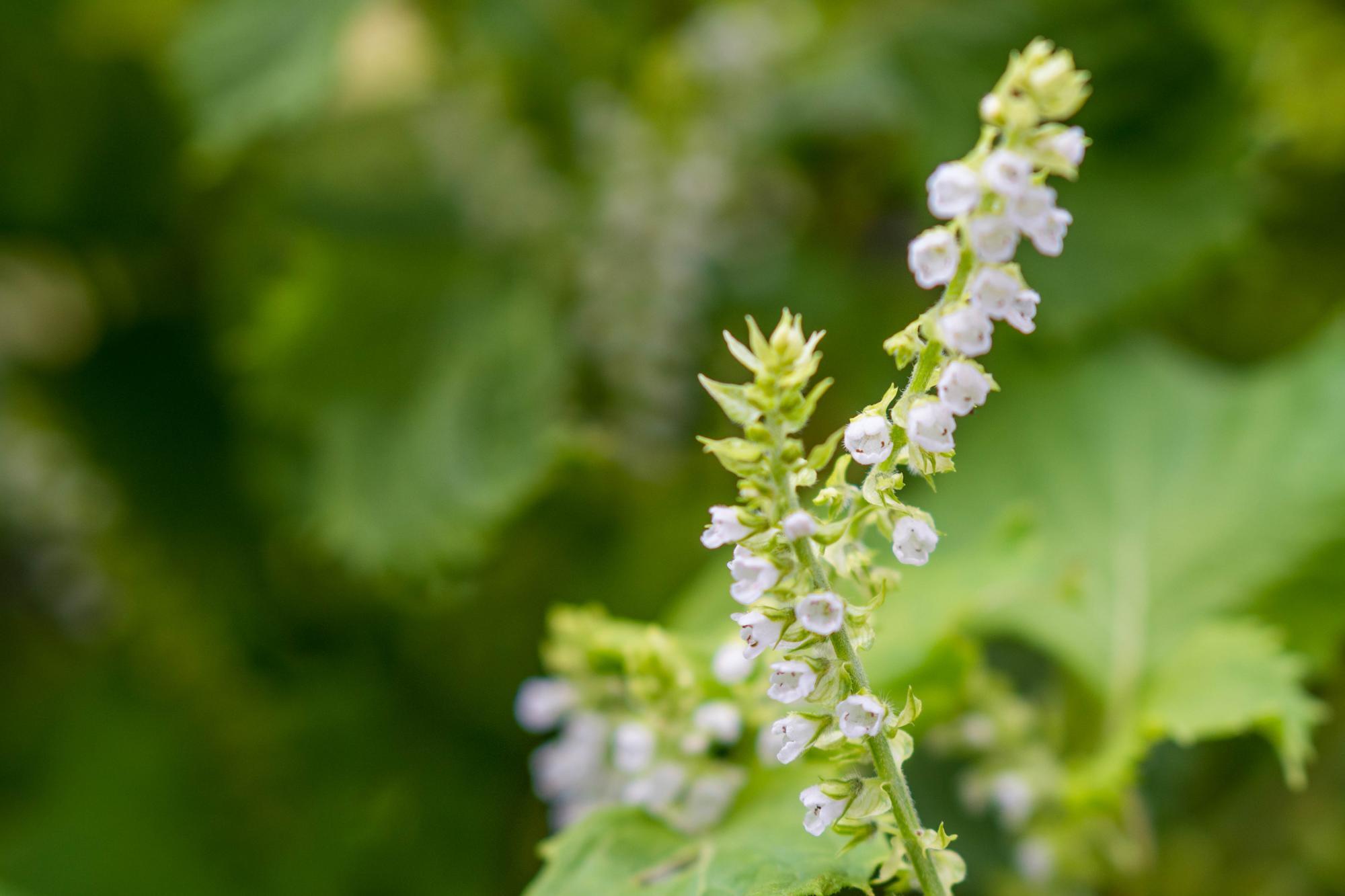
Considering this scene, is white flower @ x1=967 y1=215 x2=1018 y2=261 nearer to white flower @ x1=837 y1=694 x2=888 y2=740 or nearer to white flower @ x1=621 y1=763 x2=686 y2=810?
white flower @ x1=837 y1=694 x2=888 y2=740

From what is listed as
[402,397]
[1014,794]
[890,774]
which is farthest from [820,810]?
[402,397]

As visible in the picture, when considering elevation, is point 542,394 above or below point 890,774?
above

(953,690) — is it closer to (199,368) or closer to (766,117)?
(766,117)

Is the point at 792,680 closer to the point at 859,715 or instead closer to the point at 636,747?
the point at 859,715

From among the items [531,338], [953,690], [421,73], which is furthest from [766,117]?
[953,690]

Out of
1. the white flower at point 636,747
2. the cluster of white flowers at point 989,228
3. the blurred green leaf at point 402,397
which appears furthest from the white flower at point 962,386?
the blurred green leaf at point 402,397

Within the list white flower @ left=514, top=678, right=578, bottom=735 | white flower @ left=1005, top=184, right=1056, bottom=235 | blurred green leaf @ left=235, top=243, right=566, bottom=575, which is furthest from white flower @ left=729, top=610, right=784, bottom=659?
blurred green leaf @ left=235, top=243, right=566, bottom=575

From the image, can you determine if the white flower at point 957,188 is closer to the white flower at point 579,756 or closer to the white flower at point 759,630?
the white flower at point 759,630
